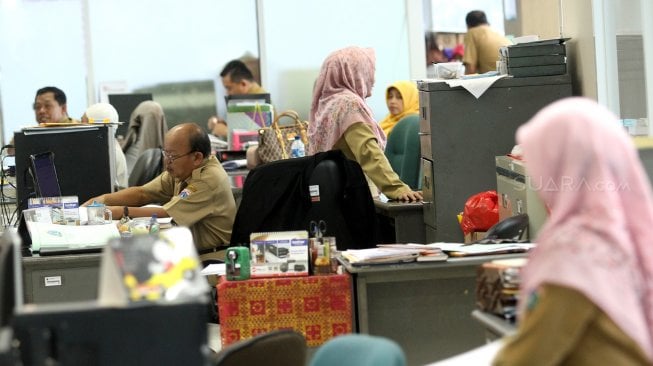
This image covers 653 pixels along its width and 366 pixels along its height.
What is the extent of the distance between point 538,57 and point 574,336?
3.29 m

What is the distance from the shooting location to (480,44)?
952 cm

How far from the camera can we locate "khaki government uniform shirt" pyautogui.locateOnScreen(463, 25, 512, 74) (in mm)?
9406

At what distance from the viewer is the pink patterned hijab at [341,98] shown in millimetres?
5863

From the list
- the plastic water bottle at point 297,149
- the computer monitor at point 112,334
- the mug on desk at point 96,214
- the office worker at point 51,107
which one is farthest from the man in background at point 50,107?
the computer monitor at point 112,334

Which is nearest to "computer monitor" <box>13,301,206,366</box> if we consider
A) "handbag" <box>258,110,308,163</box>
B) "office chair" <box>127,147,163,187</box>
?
"handbag" <box>258,110,308,163</box>

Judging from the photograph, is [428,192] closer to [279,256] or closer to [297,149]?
[279,256]

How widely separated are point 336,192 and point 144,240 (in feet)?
9.83

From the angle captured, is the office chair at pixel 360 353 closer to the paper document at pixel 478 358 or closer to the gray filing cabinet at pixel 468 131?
the paper document at pixel 478 358

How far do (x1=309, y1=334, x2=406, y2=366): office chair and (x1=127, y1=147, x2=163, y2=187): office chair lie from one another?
5046 millimetres

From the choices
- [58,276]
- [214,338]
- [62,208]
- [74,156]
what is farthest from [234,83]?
[214,338]

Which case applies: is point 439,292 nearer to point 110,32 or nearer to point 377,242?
point 377,242

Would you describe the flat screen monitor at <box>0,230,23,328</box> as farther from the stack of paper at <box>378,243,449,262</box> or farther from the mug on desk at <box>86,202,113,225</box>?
the mug on desk at <box>86,202,113,225</box>

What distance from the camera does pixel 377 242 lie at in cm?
559

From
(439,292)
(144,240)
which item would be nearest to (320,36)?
(439,292)
